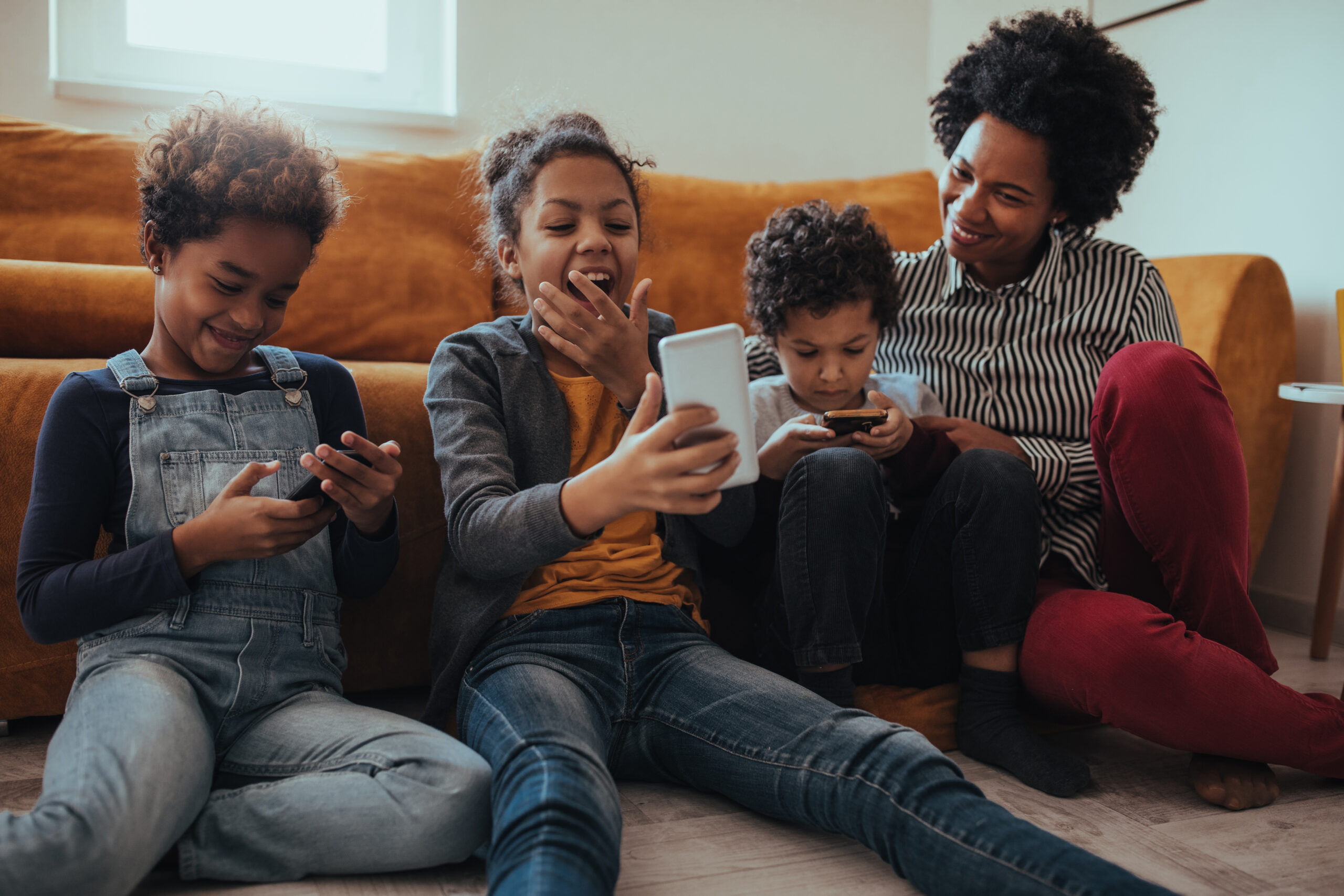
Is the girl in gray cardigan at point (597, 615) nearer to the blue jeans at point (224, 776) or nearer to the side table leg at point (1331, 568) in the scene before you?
the blue jeans at point (224, 776)

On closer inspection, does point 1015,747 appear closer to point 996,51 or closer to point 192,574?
point 192,574

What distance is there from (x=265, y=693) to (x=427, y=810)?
25cm

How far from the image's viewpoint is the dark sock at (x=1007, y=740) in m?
1.12

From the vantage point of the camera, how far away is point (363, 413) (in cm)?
128

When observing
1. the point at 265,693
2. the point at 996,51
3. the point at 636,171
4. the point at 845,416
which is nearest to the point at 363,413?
the point at 265,693

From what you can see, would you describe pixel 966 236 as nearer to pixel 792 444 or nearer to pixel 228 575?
pixel 792 444

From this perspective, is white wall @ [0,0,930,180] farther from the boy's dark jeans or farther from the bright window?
the boy's dark jeans

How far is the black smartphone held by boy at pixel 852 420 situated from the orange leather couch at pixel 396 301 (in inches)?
13.9

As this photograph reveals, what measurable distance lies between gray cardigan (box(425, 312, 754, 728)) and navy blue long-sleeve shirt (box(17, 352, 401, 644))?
0.13 metres

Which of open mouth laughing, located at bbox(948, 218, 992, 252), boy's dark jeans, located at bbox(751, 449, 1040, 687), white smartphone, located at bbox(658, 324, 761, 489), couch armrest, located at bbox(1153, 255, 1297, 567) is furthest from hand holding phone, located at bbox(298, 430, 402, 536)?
couch armrest, located at bbox(1153, 255, 1297, 567)

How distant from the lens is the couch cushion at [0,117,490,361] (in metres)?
1.65

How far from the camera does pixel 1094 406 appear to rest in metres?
1.25

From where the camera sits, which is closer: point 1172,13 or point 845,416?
point 845,416

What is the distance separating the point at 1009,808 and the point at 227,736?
0.84 meters
